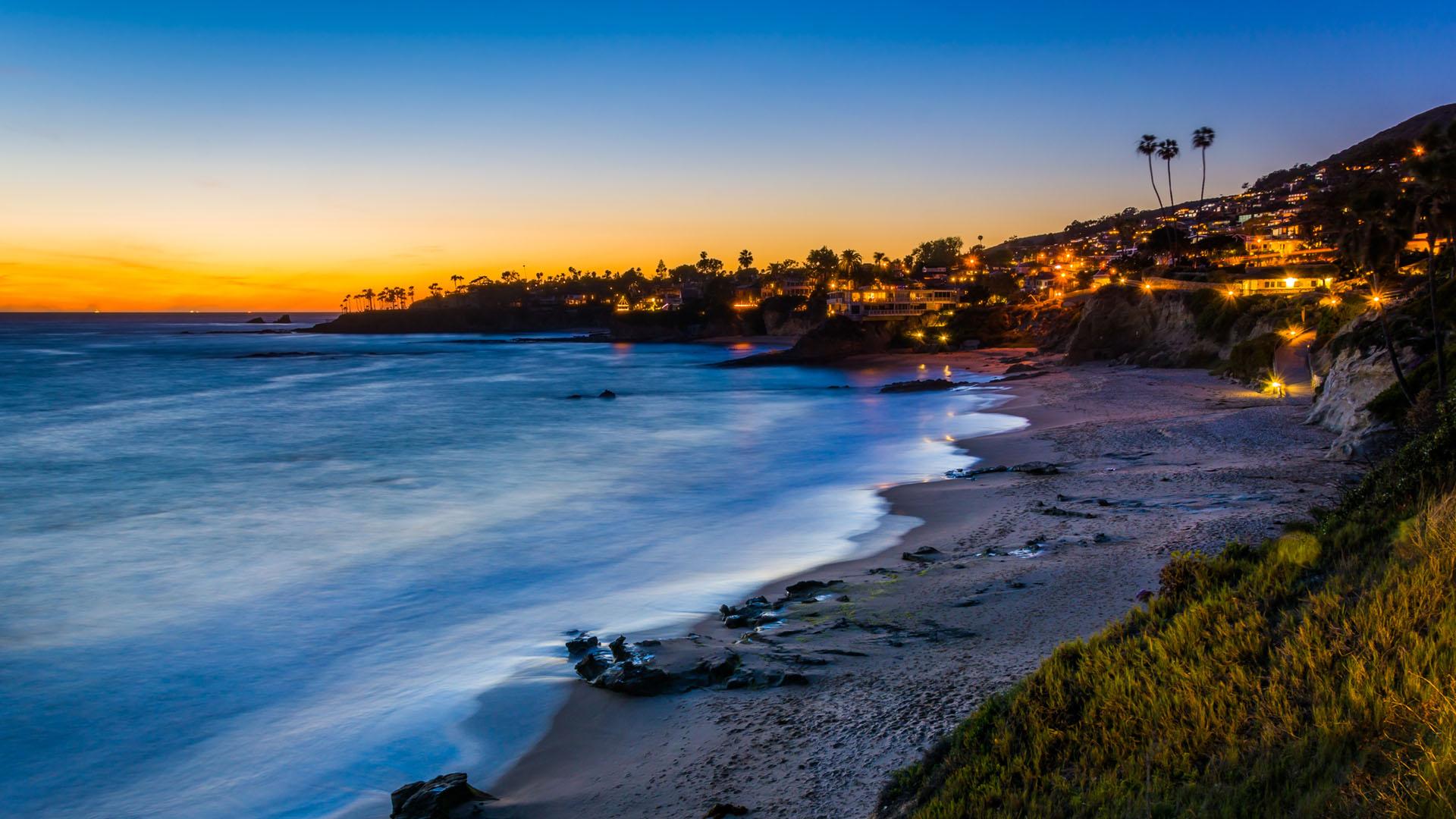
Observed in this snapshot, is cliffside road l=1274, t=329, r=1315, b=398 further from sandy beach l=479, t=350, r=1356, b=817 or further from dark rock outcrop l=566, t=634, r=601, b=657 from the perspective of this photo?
dark rock outcrop l=566, t=634, r=601, b=657

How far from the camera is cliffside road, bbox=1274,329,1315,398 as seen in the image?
33.5 meters

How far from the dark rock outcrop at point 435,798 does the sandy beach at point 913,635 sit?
275mm

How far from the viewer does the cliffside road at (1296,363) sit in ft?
110

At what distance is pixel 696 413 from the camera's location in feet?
167

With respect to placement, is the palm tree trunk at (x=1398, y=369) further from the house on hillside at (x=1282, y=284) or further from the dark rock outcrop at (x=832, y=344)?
the dark rock outcrop at (x=832, y=344)

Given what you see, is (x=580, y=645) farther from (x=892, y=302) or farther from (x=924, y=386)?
(x=892, y=302)

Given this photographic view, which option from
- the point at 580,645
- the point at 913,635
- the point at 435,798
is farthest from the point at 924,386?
the point at 435,798

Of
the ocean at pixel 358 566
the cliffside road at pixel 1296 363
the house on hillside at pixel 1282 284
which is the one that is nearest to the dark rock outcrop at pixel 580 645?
the ocean at pixel 358 566

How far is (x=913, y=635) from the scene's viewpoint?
10.5 metres

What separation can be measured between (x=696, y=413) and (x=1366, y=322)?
3373 cm

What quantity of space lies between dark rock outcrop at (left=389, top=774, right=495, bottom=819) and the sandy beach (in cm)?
27

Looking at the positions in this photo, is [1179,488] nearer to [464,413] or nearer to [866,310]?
[464,413]

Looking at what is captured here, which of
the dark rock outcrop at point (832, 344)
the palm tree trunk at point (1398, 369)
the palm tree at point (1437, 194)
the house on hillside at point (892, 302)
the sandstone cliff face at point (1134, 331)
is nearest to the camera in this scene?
the palm tree trunk at point (1398, 369)

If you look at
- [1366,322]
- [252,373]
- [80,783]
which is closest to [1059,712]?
[80,783]
